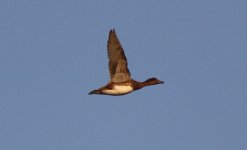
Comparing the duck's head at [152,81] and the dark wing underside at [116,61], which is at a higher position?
the dark wing underside at [116,61]

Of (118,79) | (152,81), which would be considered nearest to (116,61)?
(118,79)

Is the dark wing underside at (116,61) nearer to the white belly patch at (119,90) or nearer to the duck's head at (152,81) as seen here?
the white belly patch at (119,90)

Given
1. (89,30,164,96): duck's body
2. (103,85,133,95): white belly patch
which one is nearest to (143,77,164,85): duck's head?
(89,30,164,96): duck's body

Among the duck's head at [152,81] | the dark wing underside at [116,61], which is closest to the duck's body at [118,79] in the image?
the dark wing underside at [116,61]

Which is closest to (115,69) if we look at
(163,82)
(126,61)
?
(126,61)

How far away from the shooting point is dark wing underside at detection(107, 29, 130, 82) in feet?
87.6

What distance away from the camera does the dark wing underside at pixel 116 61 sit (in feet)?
87.6

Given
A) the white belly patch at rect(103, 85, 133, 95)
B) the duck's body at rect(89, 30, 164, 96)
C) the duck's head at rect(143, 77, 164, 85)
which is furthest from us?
the duck's head at rect(143, 77, 164, 85)

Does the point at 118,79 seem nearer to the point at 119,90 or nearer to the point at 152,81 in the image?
the point at 119,90

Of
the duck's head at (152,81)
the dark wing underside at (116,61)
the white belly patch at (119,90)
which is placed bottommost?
the white belly patch at (119,90)

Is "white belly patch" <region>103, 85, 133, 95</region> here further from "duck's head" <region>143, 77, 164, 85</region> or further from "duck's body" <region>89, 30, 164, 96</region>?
"duck's head" <region>143, 77, 164, 85</region>

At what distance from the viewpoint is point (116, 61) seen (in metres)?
27.3

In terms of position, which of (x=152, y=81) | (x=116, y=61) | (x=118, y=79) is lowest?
(x=118, y=79)

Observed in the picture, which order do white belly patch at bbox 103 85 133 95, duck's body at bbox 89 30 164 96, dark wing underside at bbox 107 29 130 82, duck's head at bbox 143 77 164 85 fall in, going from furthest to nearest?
duck's head at bbox 143 77 164 85, white belly patch at bbox 103 85 133 95, duck's body at bbox 89 30 164 96, dark wing underside at bbox 107 29 130 82
